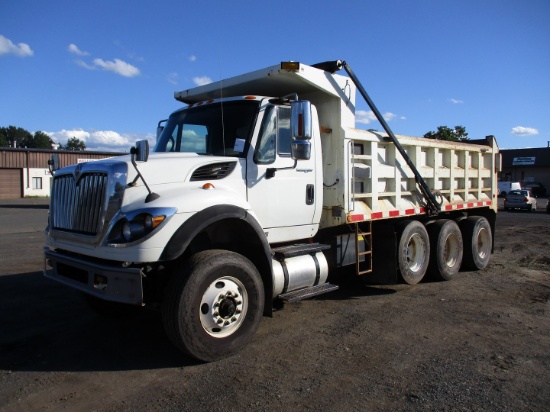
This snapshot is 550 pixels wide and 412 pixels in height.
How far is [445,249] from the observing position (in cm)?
860

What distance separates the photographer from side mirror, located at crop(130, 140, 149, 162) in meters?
4.05

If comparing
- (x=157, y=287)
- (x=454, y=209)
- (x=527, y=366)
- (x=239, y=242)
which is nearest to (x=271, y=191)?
(x=239, y=242)

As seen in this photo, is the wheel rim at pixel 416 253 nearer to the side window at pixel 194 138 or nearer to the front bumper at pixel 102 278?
the side window at pixel 194 138

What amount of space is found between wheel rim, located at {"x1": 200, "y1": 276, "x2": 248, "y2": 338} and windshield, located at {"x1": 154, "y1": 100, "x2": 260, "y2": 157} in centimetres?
149

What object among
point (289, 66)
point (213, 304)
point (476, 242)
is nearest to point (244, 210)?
point (213, 304)

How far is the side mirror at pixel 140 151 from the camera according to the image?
4.05 metres

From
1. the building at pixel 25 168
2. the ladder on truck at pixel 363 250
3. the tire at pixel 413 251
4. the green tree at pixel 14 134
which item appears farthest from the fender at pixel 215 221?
the green tree at pixel 14 134

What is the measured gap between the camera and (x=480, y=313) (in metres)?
6.07

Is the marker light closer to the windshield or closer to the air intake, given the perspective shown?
the windshield

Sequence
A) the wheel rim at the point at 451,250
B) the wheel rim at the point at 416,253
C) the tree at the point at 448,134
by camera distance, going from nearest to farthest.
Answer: the wheel rim at the point at 416,253 → the wheel rim at the point at 451,250 → the tree at the point at 448,134

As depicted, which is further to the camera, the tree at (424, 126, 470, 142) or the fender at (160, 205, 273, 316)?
the tree at (424, 126, 470, 142)

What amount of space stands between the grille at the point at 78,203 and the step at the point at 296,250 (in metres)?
2.07

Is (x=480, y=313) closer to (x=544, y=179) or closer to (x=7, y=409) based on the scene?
(x=7, y=409)

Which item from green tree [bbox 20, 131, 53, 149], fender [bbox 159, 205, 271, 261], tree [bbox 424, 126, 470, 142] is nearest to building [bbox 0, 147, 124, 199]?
tree [bbox 424, 126, 470, 142]
